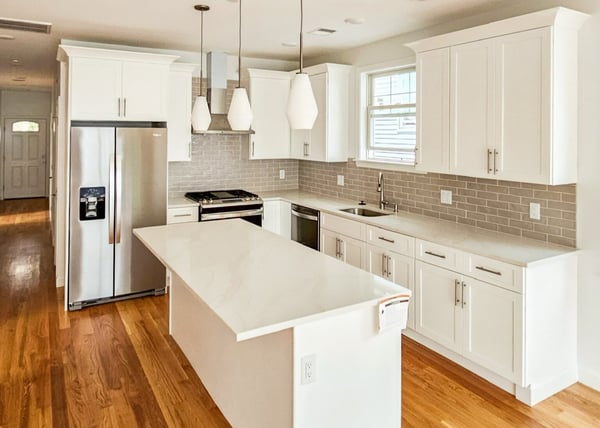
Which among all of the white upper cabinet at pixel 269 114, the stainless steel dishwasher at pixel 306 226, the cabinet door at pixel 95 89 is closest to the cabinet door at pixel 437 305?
the stainless steel dishwasher at pixel 306 226

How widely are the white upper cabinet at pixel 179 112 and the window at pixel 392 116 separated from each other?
1.96 meters

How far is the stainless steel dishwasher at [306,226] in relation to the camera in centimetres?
484

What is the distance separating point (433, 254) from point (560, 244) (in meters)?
0.83

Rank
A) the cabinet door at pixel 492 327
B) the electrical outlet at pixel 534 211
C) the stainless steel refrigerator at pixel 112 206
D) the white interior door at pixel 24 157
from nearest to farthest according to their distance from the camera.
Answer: the cabinet door at pixel 492 327
the electrical outlet at pixel 534 211
the stainless steel refrigerator at pixel 112 206
the white interior door at pixel 24 157

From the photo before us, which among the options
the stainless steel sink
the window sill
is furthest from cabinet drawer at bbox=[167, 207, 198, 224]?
the window sill

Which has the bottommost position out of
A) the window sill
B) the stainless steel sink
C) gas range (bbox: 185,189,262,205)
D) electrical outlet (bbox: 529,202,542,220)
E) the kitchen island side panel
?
the kitchen island side panel

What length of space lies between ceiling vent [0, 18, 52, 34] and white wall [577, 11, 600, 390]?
4.21 metres

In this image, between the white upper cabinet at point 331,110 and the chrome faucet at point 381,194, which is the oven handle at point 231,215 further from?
the chrome faucet at point 381,194

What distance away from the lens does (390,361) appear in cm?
223

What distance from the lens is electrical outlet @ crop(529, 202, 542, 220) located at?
326 cm

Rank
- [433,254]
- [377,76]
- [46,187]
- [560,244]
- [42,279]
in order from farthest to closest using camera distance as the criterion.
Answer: [46,187], [42,279], [377,76], [433,254], [560,244]

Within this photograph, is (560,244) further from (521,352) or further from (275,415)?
(275,415)

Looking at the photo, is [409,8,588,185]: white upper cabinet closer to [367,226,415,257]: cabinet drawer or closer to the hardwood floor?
[367,226,415,257]: cabinet drawer

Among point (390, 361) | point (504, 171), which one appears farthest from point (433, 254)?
point (390, 361)
